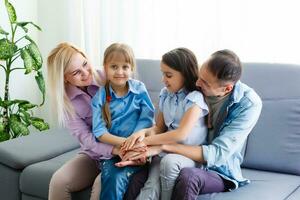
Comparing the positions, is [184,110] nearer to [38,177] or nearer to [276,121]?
[276,121]

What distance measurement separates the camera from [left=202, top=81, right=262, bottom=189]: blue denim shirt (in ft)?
5.84

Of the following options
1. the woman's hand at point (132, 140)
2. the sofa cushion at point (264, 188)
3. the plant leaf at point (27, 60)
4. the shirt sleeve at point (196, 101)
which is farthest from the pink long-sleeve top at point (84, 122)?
the plant leaf at point (27, 60)

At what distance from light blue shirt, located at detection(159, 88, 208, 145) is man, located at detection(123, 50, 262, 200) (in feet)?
0.14

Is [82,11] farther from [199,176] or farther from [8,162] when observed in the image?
[199,176]

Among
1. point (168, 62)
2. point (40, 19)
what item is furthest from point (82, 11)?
point (168, 62)

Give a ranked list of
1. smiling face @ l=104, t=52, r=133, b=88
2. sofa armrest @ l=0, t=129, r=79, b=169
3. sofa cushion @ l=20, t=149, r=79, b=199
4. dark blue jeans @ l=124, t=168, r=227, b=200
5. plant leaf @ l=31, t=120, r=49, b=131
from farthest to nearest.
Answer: plant leaf @ l=31, t=120, r=49, b=131, sofa armrest @ l=0, t=129, r=79, b=169, sofa cushion @ l=20, t=149, r=79, b=199, smiling face @ l=104, t=52, r=133, b=88, dark blue jeans @ l=124, t=168, r=227, b=200

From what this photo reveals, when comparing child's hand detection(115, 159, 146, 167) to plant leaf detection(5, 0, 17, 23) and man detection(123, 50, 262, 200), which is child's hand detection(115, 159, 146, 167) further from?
plant leaf detection(5, 0, 17, 23)

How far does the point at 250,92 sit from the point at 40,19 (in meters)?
2.31

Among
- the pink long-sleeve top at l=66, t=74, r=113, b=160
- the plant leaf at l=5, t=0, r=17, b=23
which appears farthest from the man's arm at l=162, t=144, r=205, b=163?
the plant leaf at l=5, t=0, r=17, b=23

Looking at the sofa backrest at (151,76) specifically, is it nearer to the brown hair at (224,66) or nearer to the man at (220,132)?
the man at (220,132)

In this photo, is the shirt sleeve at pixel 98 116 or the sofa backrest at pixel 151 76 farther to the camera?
the sofa backrest at pixel 151 76

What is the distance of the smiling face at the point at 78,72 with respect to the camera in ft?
6.58

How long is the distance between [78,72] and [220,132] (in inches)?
28.7

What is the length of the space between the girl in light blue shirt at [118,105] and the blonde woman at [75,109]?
0.07 m
